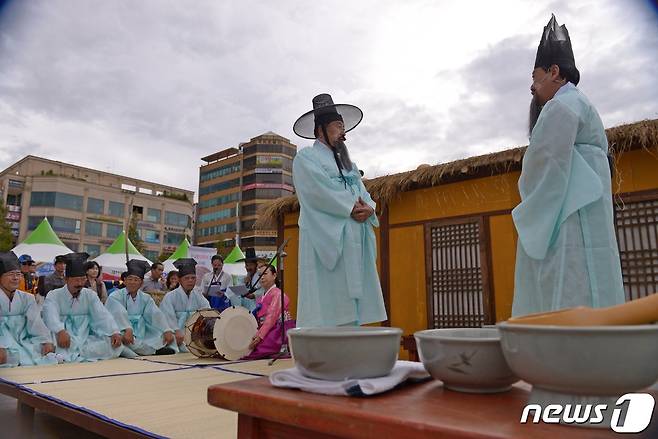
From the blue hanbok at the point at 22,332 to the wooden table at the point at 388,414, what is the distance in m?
5.45

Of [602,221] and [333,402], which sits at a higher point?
[602,221]

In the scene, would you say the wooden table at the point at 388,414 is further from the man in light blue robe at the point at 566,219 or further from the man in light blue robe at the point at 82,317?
the man in light blue robe at the point at 82,317

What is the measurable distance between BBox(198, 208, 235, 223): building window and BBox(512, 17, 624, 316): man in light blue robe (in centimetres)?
5415

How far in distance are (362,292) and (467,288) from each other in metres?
4.04

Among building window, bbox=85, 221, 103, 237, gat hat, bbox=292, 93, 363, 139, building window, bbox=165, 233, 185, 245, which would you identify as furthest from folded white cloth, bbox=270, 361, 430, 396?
building window, bbox=165, 233, 185, 245

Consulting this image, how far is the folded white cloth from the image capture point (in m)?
0.87

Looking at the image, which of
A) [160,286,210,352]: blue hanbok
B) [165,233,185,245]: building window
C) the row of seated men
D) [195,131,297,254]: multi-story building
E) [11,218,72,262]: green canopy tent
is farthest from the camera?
[165,233,185,245]: building window

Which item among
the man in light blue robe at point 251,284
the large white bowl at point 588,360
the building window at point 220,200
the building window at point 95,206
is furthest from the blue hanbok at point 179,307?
the building window at point 220,200

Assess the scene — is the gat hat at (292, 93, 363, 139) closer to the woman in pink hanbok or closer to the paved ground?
the paved ground

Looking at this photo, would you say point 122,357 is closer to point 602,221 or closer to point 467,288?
point 467,288

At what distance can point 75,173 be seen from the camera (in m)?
52.4

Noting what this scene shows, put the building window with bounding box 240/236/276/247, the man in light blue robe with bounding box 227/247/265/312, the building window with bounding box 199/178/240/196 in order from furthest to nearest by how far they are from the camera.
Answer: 1. the building window with bounding box 199/178/240/196
2. the building window with bounding box 240/236/276/247
3. the man in light blue robe with bounding box 227/247/265/312

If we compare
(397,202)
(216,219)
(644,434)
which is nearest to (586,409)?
(644,434)

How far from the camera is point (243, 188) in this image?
179 ft
